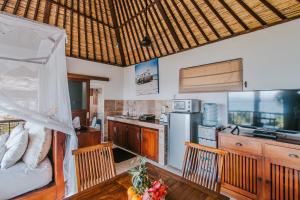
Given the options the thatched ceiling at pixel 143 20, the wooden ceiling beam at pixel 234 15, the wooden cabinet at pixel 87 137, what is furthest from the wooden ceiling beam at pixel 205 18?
the wooden cabinet at pixel 87 137

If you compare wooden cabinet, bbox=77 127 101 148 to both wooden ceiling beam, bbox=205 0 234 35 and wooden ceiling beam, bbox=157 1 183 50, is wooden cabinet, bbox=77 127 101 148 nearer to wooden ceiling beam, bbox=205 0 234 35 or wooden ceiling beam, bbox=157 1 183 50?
wooden ceiling beam, bbox=157 1 183 50

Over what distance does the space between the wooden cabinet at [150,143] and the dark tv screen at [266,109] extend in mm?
1755

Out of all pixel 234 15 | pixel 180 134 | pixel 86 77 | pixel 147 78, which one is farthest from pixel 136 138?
pixel 234 15

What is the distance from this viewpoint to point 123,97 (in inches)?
238

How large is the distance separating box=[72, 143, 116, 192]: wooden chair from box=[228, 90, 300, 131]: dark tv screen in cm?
219

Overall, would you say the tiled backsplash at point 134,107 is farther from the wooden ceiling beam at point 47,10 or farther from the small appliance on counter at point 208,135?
the wooden ceiling beam at point 47,10

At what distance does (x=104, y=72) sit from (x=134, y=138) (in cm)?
Result: 253

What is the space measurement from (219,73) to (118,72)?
142 inches

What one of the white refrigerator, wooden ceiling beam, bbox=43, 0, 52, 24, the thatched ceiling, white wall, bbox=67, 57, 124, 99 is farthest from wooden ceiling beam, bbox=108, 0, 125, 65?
the white refrigerator

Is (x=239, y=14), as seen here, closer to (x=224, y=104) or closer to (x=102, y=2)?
(x=224, y=104)

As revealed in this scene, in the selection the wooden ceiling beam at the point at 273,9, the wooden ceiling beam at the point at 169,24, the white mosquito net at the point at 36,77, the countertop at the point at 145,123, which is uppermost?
the wooden ceiling beam at the point at 169,24

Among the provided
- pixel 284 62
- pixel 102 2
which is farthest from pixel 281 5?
pixel 102 2

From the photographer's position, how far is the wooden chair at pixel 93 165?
1.54 m

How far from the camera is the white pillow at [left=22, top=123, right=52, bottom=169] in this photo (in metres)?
2.05
